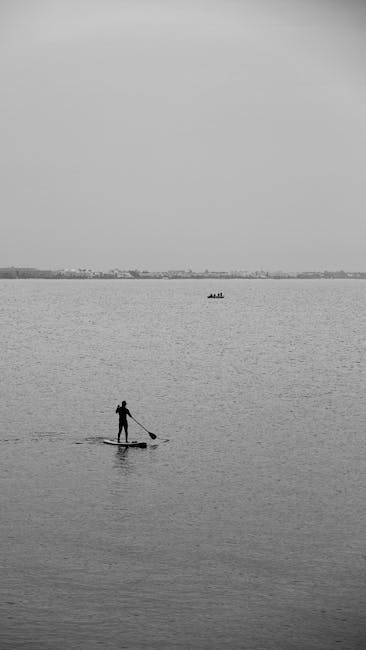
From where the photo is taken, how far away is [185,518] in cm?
3177

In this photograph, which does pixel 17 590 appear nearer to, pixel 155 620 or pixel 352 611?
pixel 155 620

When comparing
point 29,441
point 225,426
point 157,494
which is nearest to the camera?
point 157,494

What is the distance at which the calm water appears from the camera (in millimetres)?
23250

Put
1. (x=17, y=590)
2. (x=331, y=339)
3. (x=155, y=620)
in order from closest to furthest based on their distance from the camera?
(x=155, y=620) → (x=17, y=590) → (x=331, y=339)

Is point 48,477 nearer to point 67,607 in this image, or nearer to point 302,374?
point 67,607

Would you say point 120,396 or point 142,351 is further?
point 142,351

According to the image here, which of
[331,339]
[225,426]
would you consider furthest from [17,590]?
[331,339]

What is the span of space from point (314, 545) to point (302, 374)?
52276 millimetres

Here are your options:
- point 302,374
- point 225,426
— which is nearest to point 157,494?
point 225,426

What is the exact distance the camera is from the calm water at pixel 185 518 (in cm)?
2325

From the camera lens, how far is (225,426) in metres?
51.3

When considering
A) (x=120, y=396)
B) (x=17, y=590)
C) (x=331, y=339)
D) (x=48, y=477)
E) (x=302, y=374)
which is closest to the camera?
(x=17, y=590)

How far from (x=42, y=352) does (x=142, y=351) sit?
1283cm

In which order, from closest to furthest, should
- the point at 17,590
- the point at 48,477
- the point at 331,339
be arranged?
the point at 17,590
the point at 48,477
the point at 331,339
